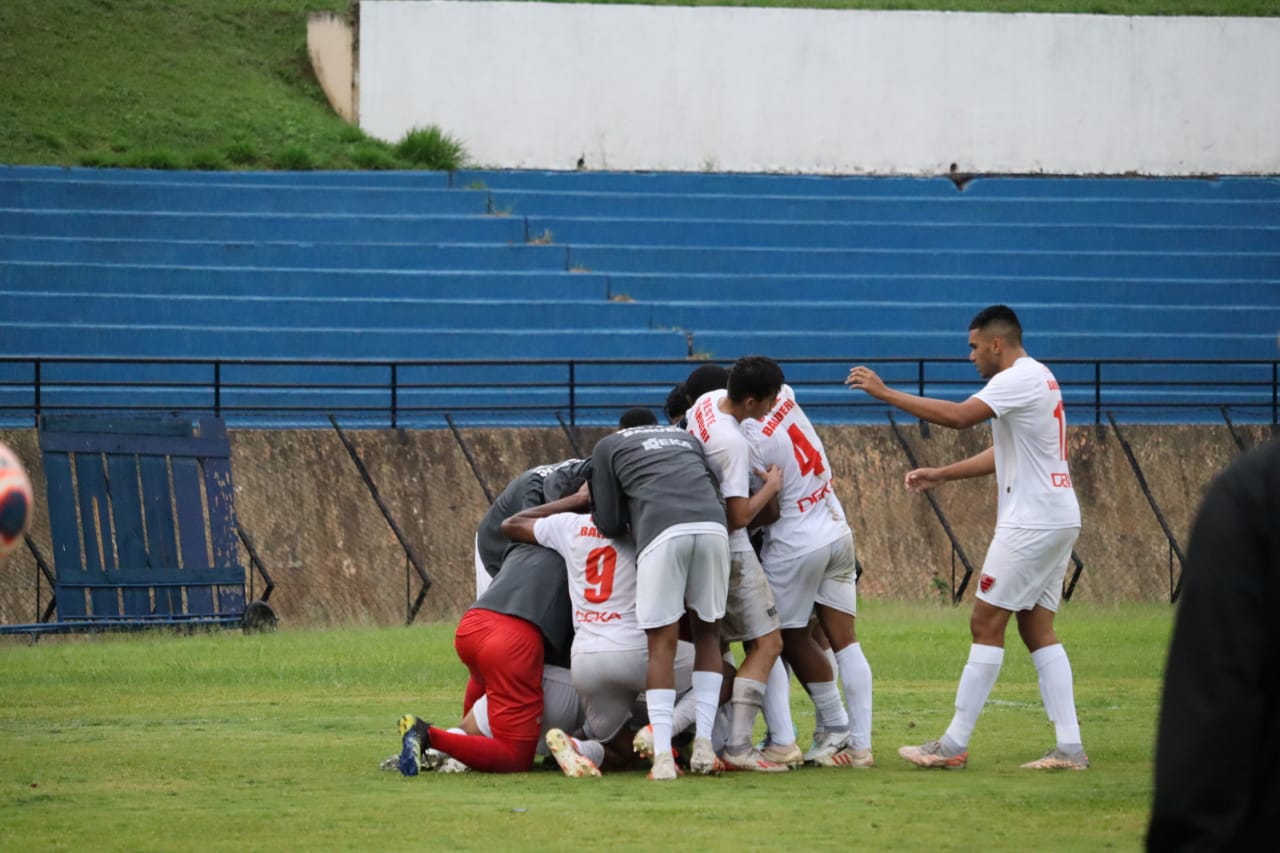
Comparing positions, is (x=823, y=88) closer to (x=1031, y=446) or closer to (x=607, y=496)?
(x=1031, y=446)

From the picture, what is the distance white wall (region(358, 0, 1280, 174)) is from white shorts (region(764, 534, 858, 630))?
891 inches

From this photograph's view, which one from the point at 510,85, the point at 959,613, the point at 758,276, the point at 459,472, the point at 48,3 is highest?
the point at 48,3

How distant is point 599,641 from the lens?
8.66 metres

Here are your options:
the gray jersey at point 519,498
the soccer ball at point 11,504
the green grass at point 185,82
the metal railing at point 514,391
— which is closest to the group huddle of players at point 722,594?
the gray jersey at point 519,498

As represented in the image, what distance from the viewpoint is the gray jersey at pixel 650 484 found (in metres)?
8.48

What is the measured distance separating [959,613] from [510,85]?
1554 cm

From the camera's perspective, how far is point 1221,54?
3306 cm

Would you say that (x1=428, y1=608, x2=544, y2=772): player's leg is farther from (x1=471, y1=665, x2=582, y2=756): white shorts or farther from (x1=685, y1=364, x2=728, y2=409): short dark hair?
(x1=685, y1=364, x2=728, y2=409): short dark hair

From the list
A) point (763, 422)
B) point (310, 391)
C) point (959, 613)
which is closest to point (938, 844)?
point (763, 422)

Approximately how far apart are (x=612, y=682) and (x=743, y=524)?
997 mm

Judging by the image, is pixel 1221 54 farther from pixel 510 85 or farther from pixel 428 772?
pixel 428 772

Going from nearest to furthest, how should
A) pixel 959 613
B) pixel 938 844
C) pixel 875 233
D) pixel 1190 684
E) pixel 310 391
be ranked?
pixel 1190 684 < pixel 938 844 < pixel 959 613 < pixel 310 391 < pixel 875 233

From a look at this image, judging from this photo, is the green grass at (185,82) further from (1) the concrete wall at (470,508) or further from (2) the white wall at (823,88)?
(1) the concrete wall at (470,508)

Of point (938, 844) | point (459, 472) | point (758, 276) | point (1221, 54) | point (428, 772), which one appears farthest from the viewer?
point (1221, 54)
